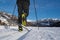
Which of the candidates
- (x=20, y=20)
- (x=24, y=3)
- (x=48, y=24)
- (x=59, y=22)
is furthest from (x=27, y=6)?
(x=59, y=22)

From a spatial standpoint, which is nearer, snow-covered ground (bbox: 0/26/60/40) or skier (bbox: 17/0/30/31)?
snow-covered ground (bbox: 0/26/60/40)

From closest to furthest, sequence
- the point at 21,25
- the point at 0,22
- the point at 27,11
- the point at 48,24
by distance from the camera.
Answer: the point at 21,25 → the point at 27,11 → the point at 48,24 → the point at 0,22

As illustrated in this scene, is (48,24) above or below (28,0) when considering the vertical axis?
below

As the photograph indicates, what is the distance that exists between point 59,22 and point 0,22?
5.05m

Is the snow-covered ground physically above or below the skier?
below

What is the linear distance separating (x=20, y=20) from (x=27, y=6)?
0.69 meters

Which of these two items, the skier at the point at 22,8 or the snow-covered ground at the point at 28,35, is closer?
the snow-covered ground at the point at 28,35

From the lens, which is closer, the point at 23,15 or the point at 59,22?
the point at 23,15

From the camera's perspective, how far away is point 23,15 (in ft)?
21.6

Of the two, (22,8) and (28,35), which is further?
(22,8)

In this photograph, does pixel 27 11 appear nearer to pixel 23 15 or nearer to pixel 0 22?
pixel 23 15

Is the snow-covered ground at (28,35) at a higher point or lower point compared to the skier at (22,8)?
lower

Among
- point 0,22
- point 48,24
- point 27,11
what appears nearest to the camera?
point 27,11

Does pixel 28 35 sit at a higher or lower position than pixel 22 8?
lower
